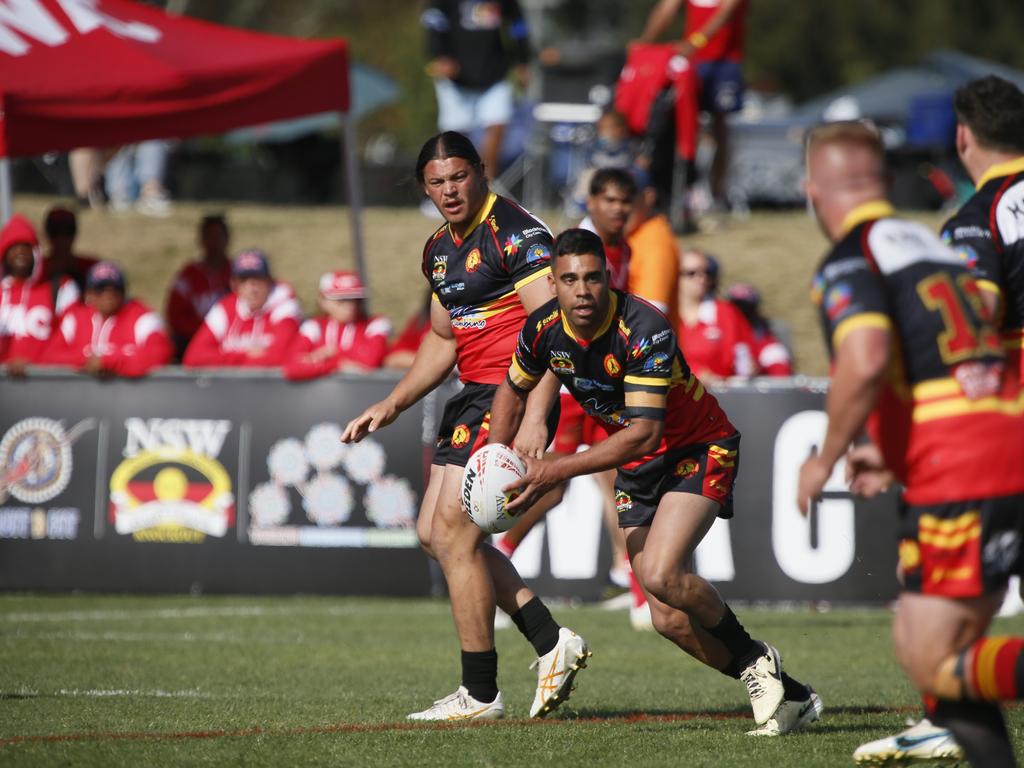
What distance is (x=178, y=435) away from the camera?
1184 cm

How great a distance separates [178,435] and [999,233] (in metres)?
7.44

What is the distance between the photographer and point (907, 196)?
2184 centimetres

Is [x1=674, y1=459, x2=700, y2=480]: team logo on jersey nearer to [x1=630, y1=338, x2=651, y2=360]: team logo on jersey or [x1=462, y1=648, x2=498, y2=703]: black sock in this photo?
[x1=630, y1=338, x2=651, y2=360]: team logo on jersey

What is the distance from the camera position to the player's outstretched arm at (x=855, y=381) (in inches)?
176

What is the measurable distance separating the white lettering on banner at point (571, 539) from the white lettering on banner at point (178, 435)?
2.41 meters

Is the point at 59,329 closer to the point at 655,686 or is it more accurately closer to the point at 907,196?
the point at 655,686

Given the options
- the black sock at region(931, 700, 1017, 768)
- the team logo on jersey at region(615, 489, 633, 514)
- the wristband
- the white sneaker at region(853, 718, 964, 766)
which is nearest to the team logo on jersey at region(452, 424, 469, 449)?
the team logo on jersey at region(615, 489, 633, 514)

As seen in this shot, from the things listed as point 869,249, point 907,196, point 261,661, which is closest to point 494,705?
point 261,661

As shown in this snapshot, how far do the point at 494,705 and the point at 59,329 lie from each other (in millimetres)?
7369

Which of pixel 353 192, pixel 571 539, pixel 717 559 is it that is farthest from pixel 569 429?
pixel 353 192

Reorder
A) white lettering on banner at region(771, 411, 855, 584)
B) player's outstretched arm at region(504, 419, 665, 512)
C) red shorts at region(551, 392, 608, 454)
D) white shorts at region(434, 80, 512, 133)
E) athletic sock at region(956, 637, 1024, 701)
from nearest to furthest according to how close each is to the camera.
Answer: athletic sock at region(956, 637, 1024, 701) < player's outstretched arm at region(504, 419, 665, 512) < red shorts at region(551, 392, 608, 454) < white lettering on banner at region(771, 411, 855, 584) < white shorts at region(434, 80, 512, 133)

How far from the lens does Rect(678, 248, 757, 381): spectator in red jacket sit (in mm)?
12203

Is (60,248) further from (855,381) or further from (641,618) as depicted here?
(855,381)

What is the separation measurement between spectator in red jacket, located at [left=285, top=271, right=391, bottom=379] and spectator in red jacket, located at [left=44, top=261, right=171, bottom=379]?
1.09 meters
